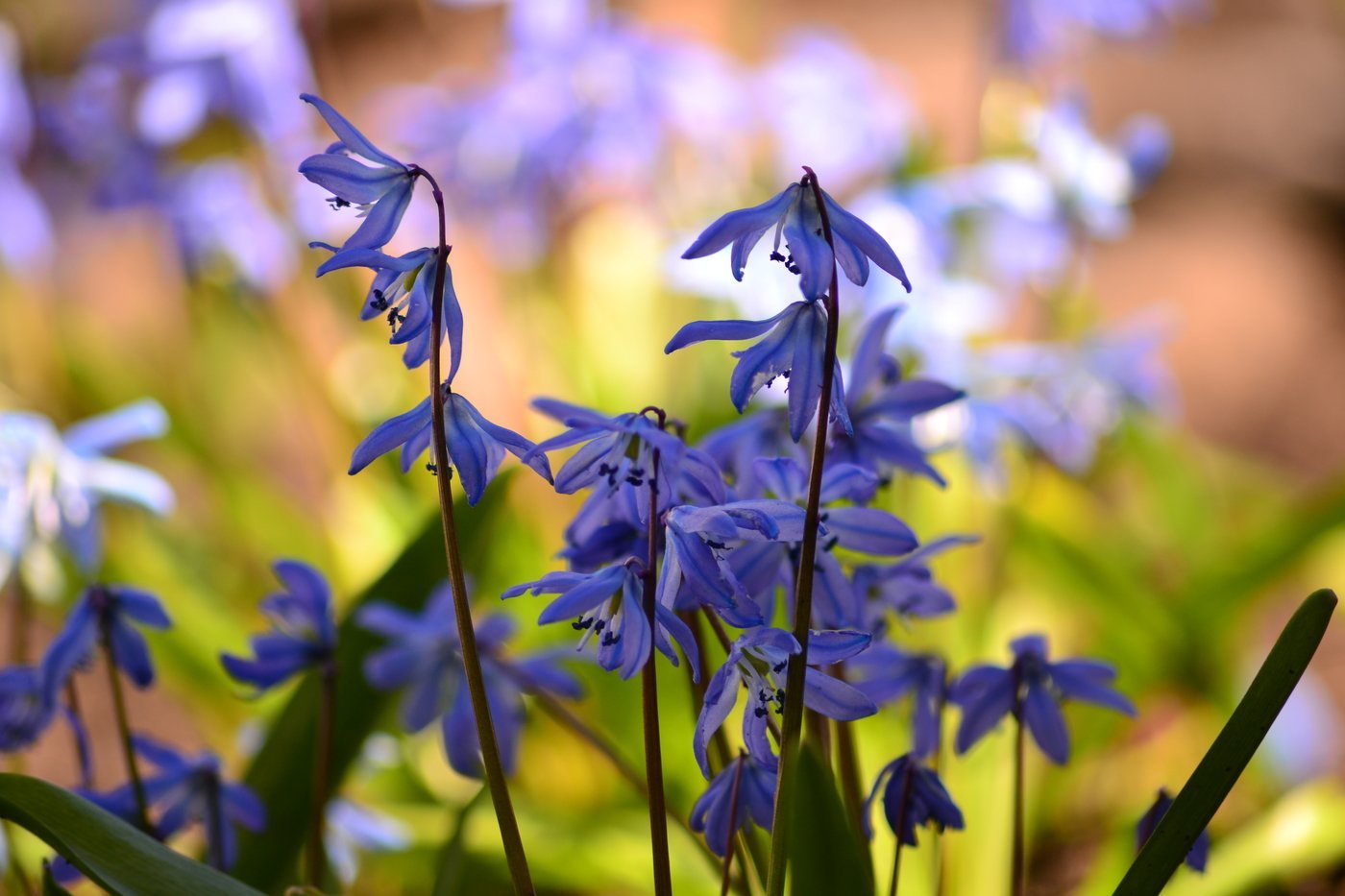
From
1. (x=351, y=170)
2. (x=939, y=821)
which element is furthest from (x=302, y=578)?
→ (x=939, y=821)

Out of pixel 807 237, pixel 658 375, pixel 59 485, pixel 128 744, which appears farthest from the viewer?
pixel 658 375

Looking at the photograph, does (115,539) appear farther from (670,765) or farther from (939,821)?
(939,821)

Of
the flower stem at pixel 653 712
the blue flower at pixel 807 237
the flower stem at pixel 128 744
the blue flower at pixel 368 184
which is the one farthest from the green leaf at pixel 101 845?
the blue flower at pixel 807 237

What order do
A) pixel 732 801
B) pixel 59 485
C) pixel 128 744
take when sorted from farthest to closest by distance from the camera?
pixel 59 485
pixel 128 744
pixel 732 801

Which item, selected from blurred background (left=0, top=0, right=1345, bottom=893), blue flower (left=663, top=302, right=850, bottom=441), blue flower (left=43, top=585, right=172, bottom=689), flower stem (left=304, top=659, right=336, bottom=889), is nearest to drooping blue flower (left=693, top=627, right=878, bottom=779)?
blue flower (left=663, top=302, right=850, bottom=441)

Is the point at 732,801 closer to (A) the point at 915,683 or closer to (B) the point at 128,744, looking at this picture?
(A) the point at 915,683

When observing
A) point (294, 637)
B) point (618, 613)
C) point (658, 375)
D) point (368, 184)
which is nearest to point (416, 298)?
point (368, 184)
